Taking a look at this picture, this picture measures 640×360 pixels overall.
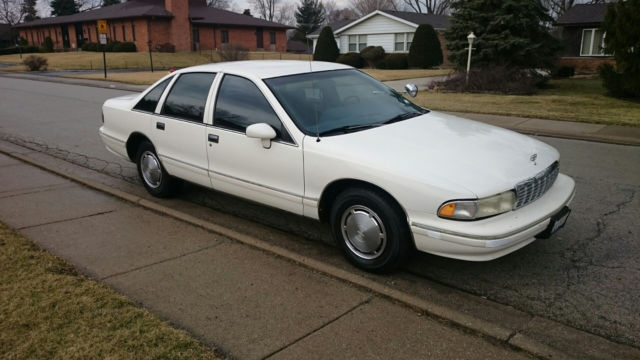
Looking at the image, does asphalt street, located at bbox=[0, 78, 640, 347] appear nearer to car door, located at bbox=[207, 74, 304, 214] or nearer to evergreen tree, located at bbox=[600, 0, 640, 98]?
car door, located at bbox=[207, 74, 304, 214]

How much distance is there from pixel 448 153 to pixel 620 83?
1465 cm

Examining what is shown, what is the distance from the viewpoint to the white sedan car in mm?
3693

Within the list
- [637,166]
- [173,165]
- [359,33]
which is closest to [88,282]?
[173,165]

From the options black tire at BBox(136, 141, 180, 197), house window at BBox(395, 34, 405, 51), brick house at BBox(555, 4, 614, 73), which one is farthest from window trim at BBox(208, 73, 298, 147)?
house window at BBox(395, 34, 405, 51)

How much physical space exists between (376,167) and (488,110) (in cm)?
1110

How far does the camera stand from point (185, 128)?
552 centimetres

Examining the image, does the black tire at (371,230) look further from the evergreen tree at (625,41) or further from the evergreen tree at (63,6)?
the evergreen tree at (63,6)

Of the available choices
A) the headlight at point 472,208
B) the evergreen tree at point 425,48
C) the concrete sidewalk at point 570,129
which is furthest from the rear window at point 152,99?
the evergreen tree at point 425,48

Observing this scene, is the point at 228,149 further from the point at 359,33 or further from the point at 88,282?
the point at 359,33

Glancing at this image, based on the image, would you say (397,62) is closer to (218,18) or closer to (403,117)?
(218,18)

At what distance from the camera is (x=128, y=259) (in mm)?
4574

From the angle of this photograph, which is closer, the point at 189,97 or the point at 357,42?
the point at 189,97

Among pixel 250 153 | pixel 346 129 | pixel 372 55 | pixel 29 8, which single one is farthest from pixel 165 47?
pixel 29 8

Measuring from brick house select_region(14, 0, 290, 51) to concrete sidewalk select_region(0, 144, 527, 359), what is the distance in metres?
49.4
